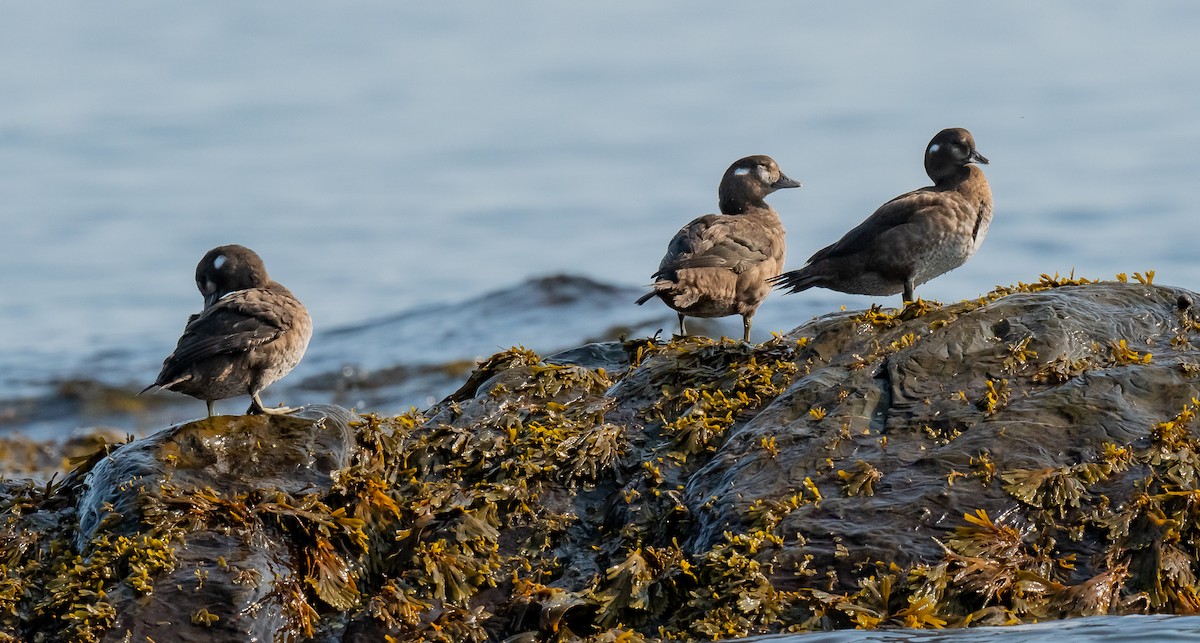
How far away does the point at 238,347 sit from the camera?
6.52 meters

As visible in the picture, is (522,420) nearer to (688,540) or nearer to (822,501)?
(688,540)

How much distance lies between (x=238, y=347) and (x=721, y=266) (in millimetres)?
3065

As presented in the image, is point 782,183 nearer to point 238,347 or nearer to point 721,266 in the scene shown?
point 721,266

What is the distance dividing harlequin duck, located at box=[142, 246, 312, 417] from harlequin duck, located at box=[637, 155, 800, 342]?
2026 millimetres

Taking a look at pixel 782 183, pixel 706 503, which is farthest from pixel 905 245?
pixel 706 503

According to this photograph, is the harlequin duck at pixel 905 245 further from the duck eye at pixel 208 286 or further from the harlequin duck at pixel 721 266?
the duck eye at pixel 208 286

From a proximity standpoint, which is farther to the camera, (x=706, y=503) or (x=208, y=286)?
(x=208, y=286)

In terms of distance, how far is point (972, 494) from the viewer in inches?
197

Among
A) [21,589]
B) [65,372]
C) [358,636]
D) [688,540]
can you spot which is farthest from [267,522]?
[65,372]

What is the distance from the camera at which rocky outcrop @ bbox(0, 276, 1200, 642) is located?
4.89 metres

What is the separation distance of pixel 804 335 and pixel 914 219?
1.92m

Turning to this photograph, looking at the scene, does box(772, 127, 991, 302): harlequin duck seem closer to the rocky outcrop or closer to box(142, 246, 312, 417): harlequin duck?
the rocky outcrop

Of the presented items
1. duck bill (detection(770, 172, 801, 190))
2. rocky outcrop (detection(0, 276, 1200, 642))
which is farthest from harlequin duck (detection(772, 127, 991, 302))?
duck bill (detection(770, 172, 801, 190))

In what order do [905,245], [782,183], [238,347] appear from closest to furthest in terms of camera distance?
[238,347], [905,245], [782,183]
